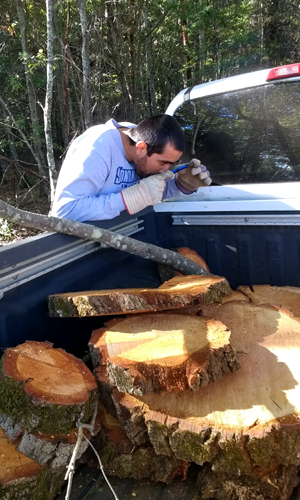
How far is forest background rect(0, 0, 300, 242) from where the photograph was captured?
780cm

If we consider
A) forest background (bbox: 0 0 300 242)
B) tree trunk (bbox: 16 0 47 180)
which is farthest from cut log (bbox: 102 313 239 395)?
tree trunk (bbox: 16 0 47 180)

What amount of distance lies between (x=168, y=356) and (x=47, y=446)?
553 mm

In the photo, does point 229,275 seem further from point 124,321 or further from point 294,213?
point 124,321

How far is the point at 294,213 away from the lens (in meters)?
2.32

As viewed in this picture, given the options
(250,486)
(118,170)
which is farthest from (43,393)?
(118,170)

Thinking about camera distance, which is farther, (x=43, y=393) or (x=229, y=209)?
(x=229, y=209)

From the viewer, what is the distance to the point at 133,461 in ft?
4.89

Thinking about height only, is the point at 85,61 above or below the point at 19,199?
above

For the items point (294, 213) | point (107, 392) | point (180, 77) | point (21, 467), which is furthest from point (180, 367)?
point (180, 77)

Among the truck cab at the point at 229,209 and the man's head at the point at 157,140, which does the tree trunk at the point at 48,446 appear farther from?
the man's head at the point at 157,140

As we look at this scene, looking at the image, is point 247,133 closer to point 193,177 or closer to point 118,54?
point 193,177

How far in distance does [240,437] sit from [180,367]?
313 mm

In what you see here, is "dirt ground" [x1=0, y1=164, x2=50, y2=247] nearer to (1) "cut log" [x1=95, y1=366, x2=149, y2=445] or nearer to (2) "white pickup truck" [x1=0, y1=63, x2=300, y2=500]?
(2) "white pickup truck" [x1=0, y1=63, x2=300, y2=500]

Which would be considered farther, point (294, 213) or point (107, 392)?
point (294, 213)
